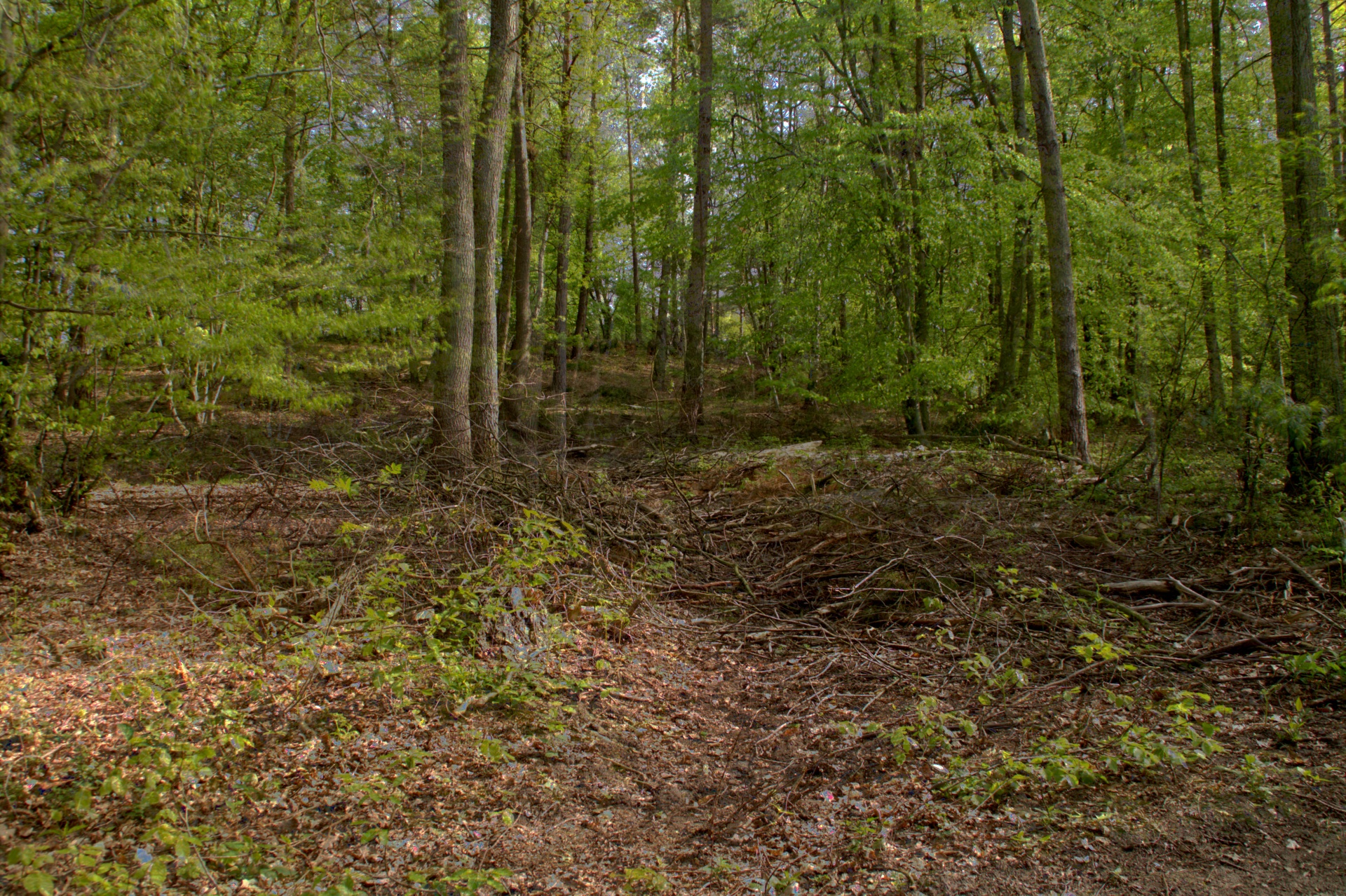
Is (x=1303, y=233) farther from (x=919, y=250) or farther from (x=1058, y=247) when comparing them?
(x=919, y=250)

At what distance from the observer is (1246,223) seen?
35.2ft

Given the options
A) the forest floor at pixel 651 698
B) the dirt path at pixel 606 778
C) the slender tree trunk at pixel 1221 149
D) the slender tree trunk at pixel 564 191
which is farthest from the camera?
the slender tree trunk at pixel 564 191

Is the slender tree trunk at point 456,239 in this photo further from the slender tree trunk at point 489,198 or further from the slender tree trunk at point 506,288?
the slender tree trunk at point 506,288

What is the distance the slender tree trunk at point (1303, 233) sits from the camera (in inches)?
265

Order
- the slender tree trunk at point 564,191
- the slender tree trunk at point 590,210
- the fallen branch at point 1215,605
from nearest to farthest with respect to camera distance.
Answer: the fallen branch at point 1215,605 < the slender tree trunk at point 564,191 < the slender tree trunk at point 590,210

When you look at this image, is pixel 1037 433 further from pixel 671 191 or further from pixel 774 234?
pixel 671 191

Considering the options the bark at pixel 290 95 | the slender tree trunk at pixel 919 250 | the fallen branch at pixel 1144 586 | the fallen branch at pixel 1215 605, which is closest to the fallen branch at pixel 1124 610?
the fallen branch at pixel 1144 586

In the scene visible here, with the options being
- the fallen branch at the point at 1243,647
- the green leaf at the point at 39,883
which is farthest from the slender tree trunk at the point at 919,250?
the green leaf at the point at 39,883

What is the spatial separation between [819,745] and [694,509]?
458 cm

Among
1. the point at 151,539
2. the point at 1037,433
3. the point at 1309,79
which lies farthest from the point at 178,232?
the point at 1037,433

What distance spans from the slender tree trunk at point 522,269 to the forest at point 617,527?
0.12 metres

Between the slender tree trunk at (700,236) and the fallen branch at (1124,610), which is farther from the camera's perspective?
the slender tree trunk at (700,236)

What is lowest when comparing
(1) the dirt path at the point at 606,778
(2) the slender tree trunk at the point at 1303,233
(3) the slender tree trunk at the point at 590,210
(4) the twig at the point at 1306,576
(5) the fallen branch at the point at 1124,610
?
(1) the dirt path at the point at 606,778

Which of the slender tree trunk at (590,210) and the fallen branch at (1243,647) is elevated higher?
the slender tree trunk at (590,210)
